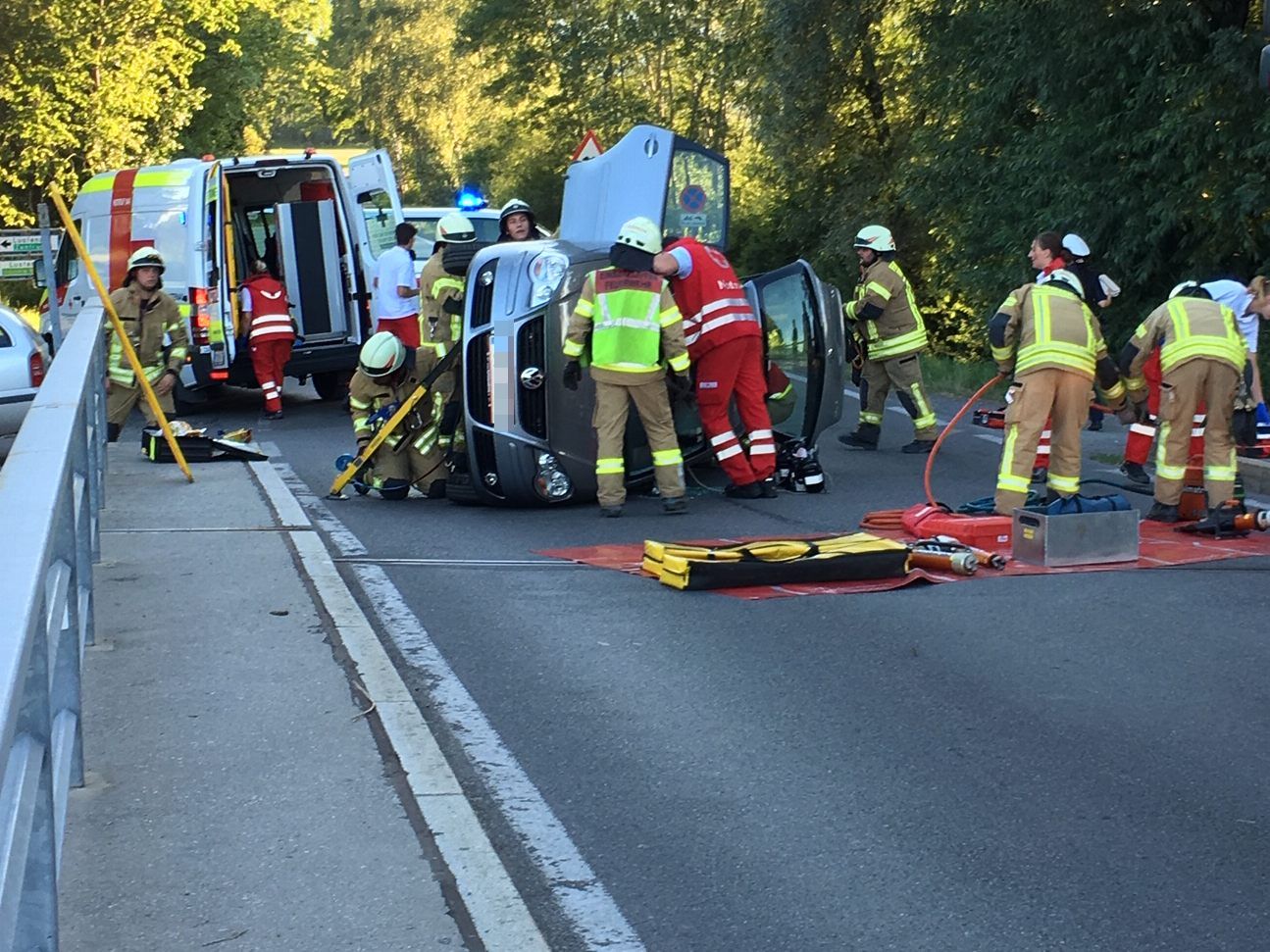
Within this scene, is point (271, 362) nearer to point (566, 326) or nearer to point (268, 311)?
point (268, 311)

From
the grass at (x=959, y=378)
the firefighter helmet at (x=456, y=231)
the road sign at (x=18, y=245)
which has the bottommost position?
the grass at (x=959, y=378)

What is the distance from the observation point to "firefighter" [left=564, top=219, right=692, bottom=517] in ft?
34.3

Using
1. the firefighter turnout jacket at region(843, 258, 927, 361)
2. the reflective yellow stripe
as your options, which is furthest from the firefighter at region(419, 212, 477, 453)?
the firefighter turnout jacket at region(843, 258, 927, 361)

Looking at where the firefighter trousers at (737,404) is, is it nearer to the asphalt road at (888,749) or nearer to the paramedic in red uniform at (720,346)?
the paramedic in red uniform at (720,346)

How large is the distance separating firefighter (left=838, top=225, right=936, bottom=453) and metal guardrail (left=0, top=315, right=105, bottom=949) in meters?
9.11

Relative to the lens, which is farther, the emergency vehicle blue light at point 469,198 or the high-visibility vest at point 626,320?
the emergency vehicle blue light at point 469,198

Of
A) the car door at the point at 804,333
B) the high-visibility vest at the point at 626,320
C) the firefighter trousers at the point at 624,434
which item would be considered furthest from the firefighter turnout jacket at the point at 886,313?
the high-visibility vest at the point at 626,320

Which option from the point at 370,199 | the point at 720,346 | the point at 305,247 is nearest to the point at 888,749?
the point at 720,346

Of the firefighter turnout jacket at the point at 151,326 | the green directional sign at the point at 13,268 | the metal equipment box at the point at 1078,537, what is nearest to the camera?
the metal equipment box at the point at 1078,537

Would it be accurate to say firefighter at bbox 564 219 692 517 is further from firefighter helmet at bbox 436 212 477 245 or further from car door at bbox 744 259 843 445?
firefighter helmet at bbox 436 212 477 245

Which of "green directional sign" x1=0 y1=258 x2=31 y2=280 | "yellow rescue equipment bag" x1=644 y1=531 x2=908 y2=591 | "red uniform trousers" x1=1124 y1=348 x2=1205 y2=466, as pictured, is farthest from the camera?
"green directional sign" x1=0 y1=258 x2=31 y2=280

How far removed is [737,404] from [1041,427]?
2.11 m

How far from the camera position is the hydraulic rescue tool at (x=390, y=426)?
11.2m

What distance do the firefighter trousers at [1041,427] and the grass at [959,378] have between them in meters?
7.97
